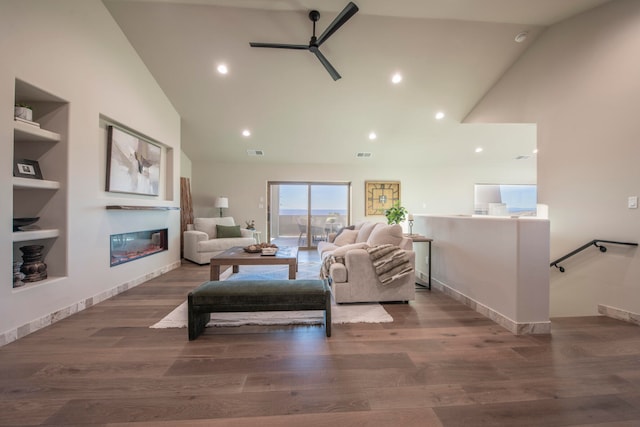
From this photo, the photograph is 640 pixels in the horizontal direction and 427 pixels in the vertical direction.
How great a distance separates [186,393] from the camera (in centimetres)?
149

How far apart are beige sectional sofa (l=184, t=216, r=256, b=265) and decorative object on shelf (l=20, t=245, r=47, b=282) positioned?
2.49 m

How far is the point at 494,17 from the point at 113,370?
17.0 ft

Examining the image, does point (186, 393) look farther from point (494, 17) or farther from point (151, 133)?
point (494, 17)

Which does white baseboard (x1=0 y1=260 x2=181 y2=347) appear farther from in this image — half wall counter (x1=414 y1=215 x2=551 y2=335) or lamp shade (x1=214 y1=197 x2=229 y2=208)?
half wall counter (x1=414 y1=215 x2=551 y2=335)

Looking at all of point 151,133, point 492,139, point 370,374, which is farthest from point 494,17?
point 151,133

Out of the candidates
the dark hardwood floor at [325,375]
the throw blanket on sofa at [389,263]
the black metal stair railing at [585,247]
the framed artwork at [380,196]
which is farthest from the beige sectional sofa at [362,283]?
the framed artwork at [380,196]

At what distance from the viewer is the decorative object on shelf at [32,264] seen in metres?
2.38

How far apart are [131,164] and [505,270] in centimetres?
479

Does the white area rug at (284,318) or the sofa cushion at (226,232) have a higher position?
the sofa cushion at (226,232)

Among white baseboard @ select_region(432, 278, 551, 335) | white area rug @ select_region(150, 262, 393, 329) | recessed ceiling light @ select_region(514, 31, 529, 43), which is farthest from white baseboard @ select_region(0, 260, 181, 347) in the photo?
recessed ceiling light @ select_region(514, 31, 529, 43)

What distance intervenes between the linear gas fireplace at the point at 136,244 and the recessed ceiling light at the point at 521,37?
6.06 meters

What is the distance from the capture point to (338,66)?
3986mm

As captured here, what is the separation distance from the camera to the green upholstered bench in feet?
6.94

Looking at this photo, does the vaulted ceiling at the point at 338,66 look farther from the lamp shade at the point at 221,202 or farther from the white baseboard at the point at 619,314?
the white baseboard at the point at 619,314
